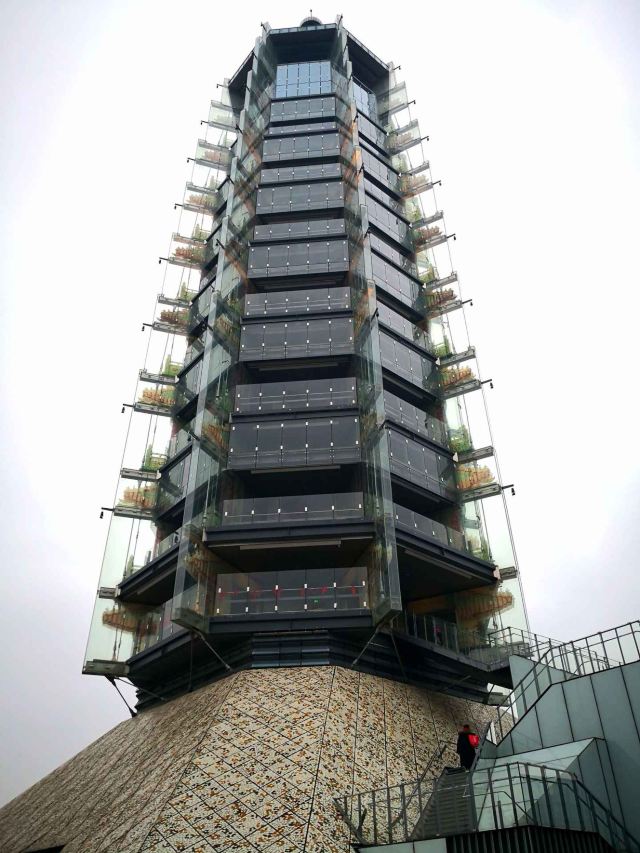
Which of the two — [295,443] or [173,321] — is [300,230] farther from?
[295,443]

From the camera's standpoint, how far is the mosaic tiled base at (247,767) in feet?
51.4

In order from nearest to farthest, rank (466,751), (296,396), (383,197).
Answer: (466,751), (296,396), (383,197)

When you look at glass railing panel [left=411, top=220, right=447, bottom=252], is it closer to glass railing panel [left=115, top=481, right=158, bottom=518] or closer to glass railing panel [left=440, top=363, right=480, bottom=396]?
glass railing panel [left=440, top=363, right=480, bottom=396]

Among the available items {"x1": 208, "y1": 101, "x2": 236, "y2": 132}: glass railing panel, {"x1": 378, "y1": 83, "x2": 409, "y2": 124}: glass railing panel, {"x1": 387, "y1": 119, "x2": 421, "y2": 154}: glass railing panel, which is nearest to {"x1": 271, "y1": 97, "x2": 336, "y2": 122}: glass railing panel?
{"x1": 208, "y1": 101, "x2": 236, "y2": 132}: glass railing panel

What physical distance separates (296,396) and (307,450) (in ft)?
9.72

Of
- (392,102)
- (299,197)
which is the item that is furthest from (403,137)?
(299,197)

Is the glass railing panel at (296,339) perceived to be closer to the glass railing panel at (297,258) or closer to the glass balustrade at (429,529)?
the glass railing panel at (297,258)

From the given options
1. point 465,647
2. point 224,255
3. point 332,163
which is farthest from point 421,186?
point 465,647

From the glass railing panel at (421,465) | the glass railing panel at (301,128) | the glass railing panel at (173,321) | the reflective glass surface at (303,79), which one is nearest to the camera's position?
the glass railing panel at (421,465)

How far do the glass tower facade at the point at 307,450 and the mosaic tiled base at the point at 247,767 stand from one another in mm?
1653

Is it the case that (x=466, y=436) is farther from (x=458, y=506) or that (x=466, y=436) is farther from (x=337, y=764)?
(x=337, y=764)

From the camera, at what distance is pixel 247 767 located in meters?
17.6

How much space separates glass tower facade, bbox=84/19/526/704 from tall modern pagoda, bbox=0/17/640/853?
0.12m

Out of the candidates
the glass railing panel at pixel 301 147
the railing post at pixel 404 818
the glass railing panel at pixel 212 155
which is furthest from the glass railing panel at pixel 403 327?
the railing post at pixel 404 818
